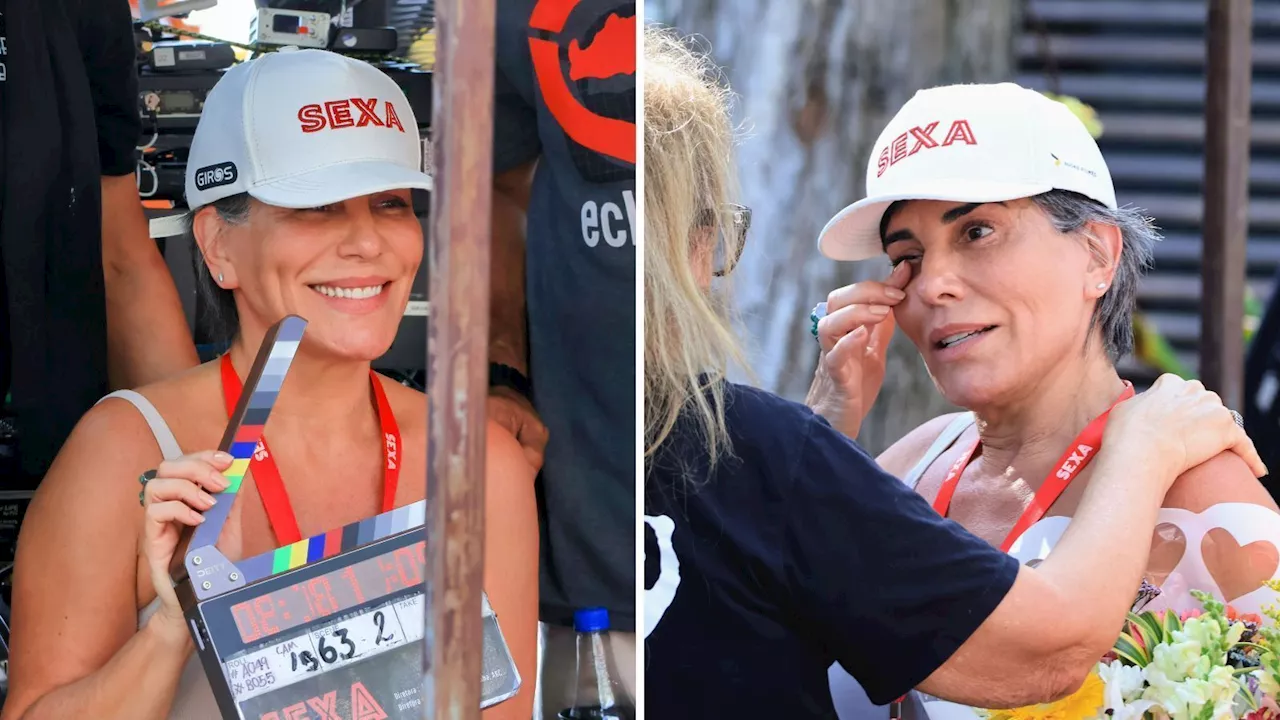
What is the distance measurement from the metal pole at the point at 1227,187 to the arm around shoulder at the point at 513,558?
69.0 inches

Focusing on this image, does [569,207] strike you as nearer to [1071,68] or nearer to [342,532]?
[342,532]

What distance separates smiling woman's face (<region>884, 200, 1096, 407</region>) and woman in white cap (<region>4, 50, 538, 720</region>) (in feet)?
2.31

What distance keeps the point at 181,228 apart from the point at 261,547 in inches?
22.7

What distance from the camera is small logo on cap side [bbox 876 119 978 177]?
7.10 ft

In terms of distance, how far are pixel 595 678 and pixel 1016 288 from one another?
927 millimetres

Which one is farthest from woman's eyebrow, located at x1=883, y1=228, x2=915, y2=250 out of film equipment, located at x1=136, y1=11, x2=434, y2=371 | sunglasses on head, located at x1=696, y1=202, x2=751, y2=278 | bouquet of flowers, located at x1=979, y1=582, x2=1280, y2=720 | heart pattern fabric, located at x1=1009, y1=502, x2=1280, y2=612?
film equipment, located at x1=136, y1=11, x2=434, y2=371

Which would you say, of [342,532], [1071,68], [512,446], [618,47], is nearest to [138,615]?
[342,532]

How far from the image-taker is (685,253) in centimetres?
193

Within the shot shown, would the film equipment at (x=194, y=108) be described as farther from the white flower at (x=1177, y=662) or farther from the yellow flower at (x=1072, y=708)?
the white flower at (x=1177, y=662)

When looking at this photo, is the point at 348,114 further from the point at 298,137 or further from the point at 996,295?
the point at 996,295

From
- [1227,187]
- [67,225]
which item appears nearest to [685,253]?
[67,225]

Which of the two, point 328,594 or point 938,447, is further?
point 938,447

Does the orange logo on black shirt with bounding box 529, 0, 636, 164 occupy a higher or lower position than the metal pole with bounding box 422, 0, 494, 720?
higher

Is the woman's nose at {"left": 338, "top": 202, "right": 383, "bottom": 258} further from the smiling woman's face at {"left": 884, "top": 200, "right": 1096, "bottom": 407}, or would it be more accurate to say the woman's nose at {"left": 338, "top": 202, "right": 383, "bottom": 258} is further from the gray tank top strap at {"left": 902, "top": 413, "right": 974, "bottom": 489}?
the gray tank top strap at {"left": 902, "top": 413, "right": 974, "bottom": 489}
